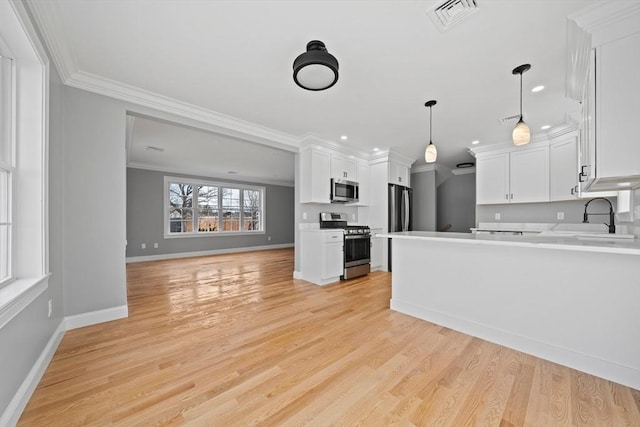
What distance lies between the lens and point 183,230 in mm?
7082

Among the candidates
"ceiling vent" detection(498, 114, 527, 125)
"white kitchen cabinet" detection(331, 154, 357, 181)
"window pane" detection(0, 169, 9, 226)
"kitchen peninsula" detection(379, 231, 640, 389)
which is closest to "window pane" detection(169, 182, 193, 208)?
"white kitchen cabinet" detection(331, 154, 357, 181)

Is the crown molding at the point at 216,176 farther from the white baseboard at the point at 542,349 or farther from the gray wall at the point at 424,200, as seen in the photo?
the white baseboard at the point at 542,349

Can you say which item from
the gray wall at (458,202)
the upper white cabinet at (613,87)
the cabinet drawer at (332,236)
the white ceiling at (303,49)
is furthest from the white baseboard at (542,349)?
the gray wall at (458,202)

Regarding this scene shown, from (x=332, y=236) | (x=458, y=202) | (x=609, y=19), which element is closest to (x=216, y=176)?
(x=332, y=236)

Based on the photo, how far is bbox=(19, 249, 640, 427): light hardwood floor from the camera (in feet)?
4.46

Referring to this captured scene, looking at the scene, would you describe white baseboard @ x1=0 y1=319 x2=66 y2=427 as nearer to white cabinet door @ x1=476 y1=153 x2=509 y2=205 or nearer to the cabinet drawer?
the cabinet drawer

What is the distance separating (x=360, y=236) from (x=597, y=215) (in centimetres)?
355

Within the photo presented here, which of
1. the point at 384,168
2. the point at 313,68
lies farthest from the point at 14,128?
the point at 384,168

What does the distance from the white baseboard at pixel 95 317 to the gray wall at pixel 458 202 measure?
6.96 meters

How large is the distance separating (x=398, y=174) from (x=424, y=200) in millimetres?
1568

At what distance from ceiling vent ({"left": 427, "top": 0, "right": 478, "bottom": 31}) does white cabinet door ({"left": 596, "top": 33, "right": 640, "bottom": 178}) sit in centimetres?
85

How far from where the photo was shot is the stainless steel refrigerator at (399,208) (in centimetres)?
511

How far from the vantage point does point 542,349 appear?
6.34ft

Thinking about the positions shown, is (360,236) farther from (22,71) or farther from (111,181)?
(22,71)
